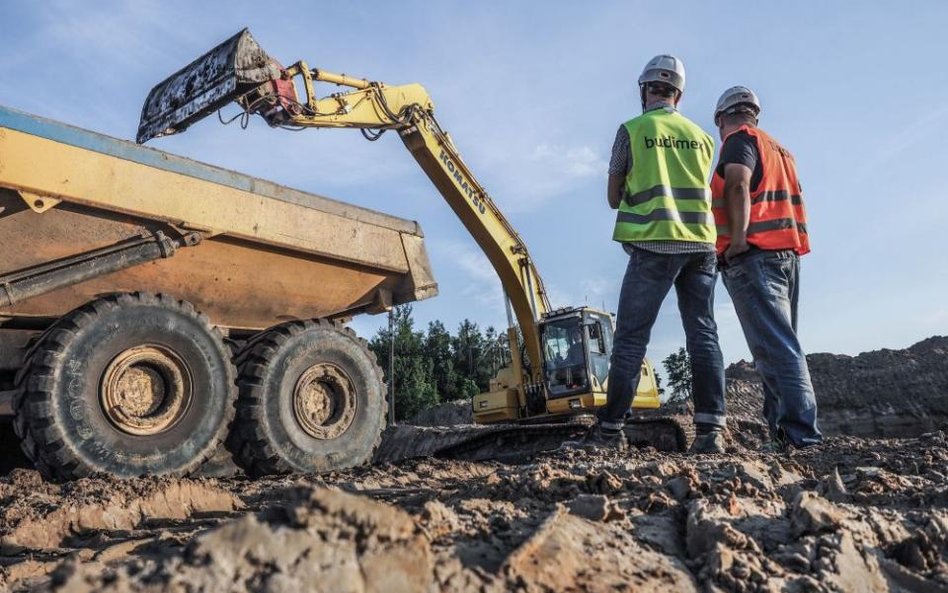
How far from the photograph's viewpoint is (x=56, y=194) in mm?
4527

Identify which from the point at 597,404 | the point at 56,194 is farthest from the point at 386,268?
the point at 597,404

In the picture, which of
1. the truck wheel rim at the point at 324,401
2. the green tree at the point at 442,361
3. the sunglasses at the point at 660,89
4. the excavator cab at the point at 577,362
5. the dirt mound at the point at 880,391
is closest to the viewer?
the sunglasses at the point at 660,89

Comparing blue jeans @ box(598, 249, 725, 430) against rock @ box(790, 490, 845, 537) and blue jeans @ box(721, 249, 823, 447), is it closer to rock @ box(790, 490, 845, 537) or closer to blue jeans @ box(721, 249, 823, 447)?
blue jeans @ box(721, 249, 823, 447)

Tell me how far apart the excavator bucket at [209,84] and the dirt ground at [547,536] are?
444 centimetres

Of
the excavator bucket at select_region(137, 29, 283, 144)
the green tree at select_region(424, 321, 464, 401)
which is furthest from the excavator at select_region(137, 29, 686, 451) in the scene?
the green tree at select_region(424, 321, 464, 401)

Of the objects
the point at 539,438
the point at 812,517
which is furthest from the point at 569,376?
the point at 812,517

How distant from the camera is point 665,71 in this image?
476cm

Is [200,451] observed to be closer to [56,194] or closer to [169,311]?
[169,311]

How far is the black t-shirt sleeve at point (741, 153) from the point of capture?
15.2 ft

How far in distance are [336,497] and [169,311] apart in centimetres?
385

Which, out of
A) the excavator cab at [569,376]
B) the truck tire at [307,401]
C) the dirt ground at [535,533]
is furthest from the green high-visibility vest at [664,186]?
the excavator cab at [569,376]

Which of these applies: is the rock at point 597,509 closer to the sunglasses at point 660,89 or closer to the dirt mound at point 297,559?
the dirt mound at point 297,559

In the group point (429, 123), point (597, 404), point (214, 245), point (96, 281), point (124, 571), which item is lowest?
point (124, 571)

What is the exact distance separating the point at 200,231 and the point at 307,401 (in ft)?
4.80
